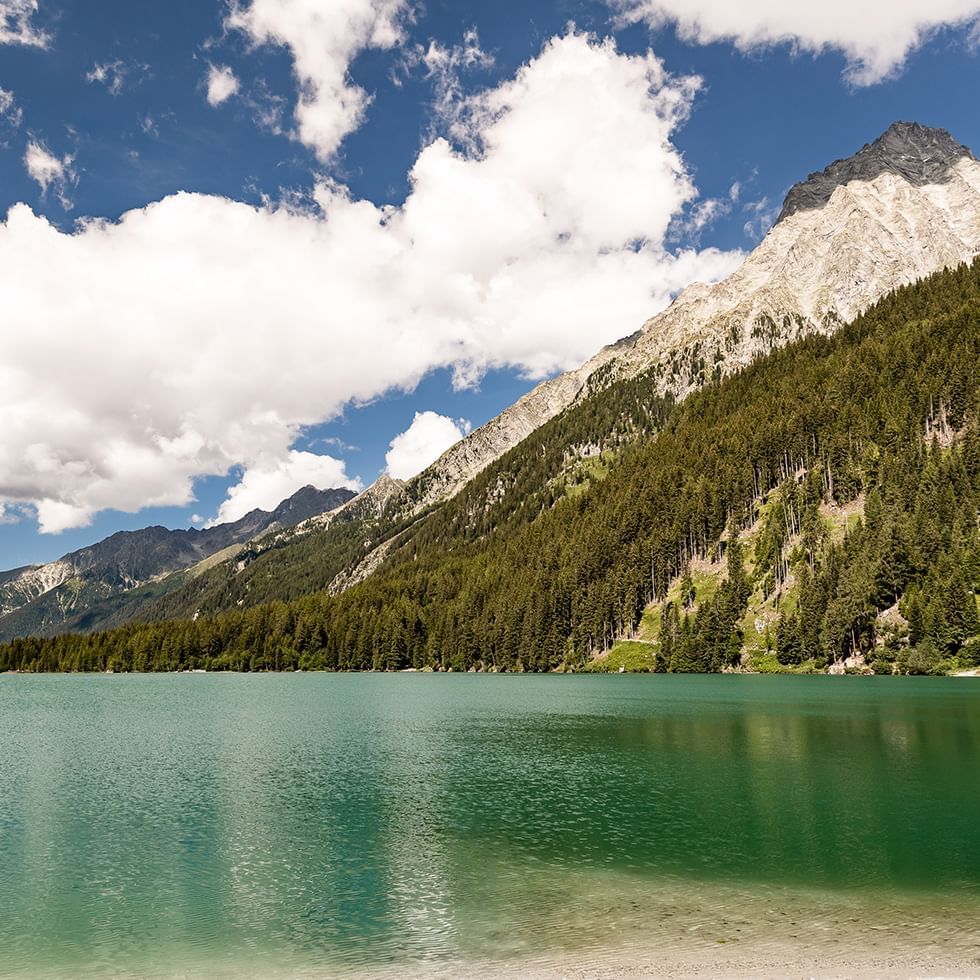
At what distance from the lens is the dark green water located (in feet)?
74.5

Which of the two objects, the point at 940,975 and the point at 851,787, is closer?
the point at 940,975

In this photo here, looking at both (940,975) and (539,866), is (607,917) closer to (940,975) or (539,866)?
(539,866)

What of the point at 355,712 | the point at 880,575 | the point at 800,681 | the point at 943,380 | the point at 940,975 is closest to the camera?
the point at 940,975

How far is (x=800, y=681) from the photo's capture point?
12669 centimetres

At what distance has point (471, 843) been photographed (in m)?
33.2

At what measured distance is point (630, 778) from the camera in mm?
46969

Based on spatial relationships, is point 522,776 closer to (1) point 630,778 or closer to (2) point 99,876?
(1) point 630,778

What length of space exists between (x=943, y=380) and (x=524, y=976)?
8260 inches

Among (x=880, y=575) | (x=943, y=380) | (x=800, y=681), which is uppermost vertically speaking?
(x=943, y=380)

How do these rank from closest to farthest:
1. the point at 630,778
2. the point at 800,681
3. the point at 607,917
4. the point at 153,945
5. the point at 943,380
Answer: the point at 153,945 < the point at 607,917 < the point at 630,778 < the point at 800,681 < the point at 943,380

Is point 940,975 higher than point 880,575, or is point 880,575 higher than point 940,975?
point 880,575

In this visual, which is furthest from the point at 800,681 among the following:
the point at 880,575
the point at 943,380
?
the point at 943,380

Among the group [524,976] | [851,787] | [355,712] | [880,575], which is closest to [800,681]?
[880,575]

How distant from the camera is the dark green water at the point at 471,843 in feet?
74.5
